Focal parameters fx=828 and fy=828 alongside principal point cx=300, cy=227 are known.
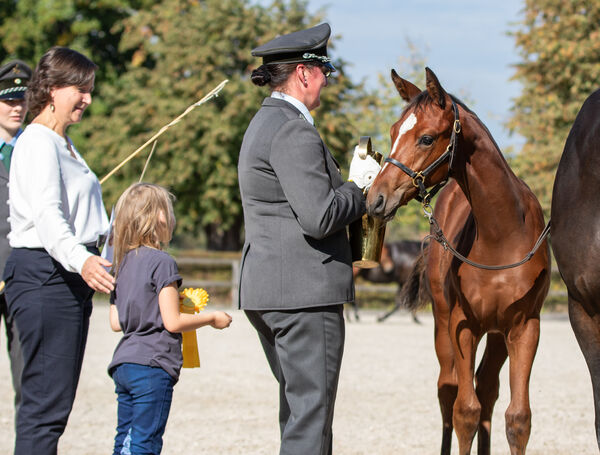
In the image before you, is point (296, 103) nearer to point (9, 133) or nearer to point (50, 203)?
point (50, 203)

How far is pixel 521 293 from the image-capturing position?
4383mm

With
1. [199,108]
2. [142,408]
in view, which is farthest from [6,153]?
[199,108]

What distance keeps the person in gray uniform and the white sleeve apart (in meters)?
0.67

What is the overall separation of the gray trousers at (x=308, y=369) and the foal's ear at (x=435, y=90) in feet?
4.74

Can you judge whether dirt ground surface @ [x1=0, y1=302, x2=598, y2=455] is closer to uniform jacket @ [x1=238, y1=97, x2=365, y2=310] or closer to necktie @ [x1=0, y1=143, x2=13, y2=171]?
necktie @ [x1=0, y1=143, x2=13, y2=171]

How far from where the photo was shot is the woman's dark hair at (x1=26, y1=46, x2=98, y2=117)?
11.3 ft

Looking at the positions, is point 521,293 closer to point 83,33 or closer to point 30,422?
point 30,422

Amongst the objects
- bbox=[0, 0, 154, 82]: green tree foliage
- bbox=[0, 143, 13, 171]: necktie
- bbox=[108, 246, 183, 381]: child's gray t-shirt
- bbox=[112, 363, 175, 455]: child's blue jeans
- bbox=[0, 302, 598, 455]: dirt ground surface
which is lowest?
bbox=[0, 302, 598, 455]: dirt ground surface

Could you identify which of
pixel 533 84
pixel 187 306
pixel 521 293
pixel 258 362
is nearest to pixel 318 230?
pixel 187 306

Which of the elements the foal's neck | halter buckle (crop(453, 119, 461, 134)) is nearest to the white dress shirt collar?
halter buckle (crop(453, 119, 461, 134))

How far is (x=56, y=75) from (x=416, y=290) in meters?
3.99

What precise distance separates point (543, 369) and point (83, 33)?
2173 cm

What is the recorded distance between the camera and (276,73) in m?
3.29

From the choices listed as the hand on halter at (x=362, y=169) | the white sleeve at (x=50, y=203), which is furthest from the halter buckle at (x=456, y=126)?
the white sleeve at (x=50, y=203)
